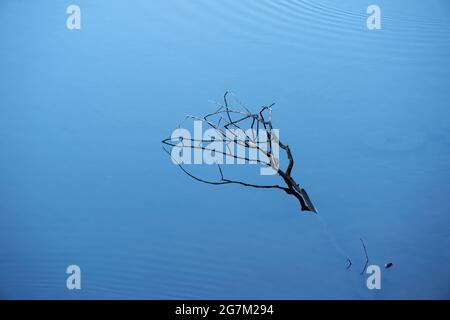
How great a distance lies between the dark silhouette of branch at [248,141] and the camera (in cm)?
146

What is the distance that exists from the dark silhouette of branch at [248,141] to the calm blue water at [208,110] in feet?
0.14

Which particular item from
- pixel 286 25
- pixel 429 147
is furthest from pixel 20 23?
pixel 429 147

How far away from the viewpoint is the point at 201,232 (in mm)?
1486

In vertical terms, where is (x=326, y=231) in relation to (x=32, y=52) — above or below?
below

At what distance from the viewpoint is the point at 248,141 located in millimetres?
1474

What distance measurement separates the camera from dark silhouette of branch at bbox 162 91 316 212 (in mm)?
1464

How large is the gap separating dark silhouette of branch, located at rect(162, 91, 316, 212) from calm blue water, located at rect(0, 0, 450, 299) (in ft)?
0.14

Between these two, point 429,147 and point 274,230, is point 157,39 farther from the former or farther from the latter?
point 429,147

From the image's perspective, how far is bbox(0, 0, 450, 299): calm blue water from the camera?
1.46m

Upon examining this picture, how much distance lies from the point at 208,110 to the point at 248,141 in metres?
0.25

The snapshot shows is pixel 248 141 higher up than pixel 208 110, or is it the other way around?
pixel 208 110

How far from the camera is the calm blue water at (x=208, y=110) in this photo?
1462 millimetres

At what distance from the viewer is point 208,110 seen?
4.81ft

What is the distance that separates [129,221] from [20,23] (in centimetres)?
115
